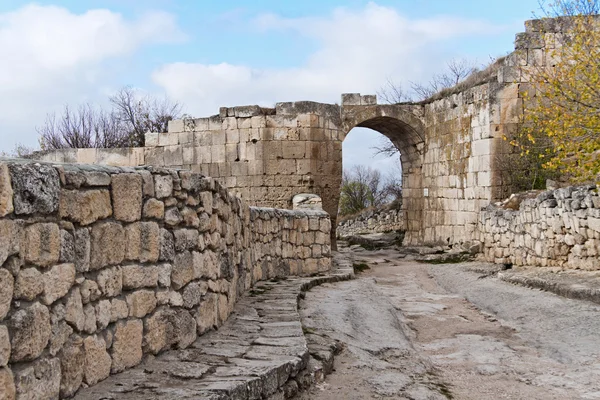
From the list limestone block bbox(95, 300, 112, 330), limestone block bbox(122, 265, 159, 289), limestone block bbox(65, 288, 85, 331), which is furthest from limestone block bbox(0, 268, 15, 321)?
limestone block bbox(122, 265, 159, 289)

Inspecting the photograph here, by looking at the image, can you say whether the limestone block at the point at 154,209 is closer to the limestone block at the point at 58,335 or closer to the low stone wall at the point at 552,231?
the limestone block at the point at 58,335

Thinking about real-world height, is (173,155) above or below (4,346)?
above

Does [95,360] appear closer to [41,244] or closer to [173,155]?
[41,244]

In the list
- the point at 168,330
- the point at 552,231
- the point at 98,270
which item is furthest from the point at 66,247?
the point at 552,231

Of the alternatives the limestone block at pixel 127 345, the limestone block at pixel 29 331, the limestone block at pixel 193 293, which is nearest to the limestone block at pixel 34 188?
the limestone block at pixel 29 331

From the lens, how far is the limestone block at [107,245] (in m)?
3.90

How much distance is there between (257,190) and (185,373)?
41.4 feet

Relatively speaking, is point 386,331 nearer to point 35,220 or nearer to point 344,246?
point 35,220

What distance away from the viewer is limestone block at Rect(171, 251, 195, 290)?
16.2 ft

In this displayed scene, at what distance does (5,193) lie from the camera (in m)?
3.04

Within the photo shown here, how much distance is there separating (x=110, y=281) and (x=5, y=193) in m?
1.15

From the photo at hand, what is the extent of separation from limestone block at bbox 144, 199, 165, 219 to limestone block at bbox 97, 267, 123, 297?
512mm

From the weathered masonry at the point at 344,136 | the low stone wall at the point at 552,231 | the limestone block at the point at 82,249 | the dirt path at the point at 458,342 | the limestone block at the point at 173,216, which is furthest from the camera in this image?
the weathered masonry at the point at 344,136

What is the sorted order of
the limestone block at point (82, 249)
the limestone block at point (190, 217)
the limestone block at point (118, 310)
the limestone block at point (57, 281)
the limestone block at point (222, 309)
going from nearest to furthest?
the limestone block at point (57, 281), the limestone block at point (82, 249), the limestone block at point (118, 310), the limestone block at point (190, 217), the limestone block at point (222, 309)
